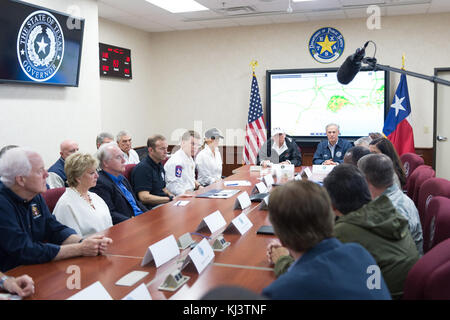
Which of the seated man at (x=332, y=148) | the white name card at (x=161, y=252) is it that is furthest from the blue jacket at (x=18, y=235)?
the seated man at (x=332, y=148)

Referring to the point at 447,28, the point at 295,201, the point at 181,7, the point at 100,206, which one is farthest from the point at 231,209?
the point at 447,28

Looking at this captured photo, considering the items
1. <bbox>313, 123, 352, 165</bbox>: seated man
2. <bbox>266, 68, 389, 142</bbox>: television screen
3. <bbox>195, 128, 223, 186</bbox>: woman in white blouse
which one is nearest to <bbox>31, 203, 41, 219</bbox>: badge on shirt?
<bbox>195, 128, 223, 186</bbox>: woman in white blouse

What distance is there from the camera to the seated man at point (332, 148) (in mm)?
5520

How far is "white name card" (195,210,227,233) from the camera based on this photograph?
7.86 ft

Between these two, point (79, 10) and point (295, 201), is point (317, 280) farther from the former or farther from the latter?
point (79, 10)

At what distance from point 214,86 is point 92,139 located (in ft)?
9.88

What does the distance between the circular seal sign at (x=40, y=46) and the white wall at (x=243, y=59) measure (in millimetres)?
3433

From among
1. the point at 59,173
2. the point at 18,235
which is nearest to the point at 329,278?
the point at 18,235

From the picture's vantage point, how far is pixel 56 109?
4805 millimetres

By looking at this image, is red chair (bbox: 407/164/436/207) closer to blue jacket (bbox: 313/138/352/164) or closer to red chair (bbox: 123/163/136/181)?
blue jacket (bbox: 313/138/352/164)

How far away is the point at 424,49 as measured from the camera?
6.54 m

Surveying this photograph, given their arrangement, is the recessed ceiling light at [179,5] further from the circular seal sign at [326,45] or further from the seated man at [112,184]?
the seated man at [112,184]

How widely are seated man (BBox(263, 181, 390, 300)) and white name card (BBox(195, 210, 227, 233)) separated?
42.9 inches

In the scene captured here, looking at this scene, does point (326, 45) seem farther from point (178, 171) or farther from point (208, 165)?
point (178, 171)
